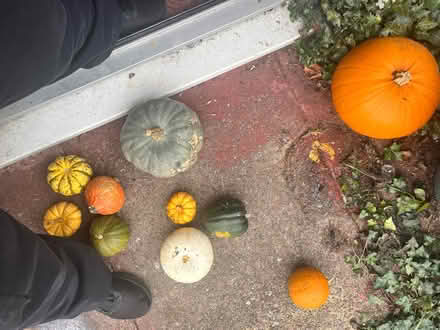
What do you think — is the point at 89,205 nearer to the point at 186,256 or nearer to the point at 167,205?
the point at 167,205

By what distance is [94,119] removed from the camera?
2643 millimetres

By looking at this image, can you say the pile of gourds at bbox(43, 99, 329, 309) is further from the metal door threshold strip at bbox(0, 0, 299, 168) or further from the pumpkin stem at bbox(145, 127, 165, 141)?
the metal door threshold strip at bbox(0, 0, 299, 168)

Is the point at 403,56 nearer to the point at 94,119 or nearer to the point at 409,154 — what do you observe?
the point at 409,154

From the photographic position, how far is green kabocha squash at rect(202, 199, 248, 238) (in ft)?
8.18

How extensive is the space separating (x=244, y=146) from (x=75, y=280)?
1365mm

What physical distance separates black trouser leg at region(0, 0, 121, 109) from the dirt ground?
912mm

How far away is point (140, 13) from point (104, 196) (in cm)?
115

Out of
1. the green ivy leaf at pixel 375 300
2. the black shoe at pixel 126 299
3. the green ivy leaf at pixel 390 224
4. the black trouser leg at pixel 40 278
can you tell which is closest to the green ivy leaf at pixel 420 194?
the green ivy leaf at pixel 390 224

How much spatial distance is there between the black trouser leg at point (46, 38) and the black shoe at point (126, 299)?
139 centimetres

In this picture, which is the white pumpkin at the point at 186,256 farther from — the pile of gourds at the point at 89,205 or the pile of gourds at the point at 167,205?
the pile of gourds at the point at 89,205

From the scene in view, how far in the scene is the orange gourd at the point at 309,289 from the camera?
2.46 meters

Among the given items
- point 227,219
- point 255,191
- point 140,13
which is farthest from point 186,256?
point 140,13

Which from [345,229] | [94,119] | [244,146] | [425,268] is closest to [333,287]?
[345,229]

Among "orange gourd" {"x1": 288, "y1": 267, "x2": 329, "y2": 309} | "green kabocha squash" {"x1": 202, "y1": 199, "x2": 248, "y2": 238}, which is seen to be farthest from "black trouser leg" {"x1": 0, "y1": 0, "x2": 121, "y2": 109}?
"orange gourd" {"x1": 288, "y1": 267, "x2": 329, "y2": 309}
